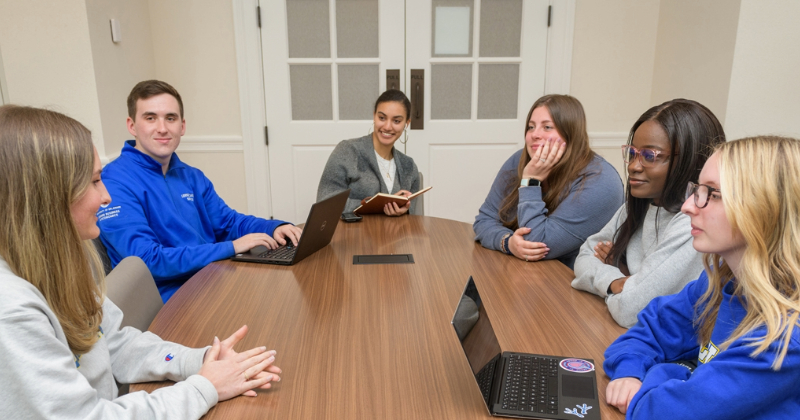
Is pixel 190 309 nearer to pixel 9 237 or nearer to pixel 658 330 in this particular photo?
pixel 9 237

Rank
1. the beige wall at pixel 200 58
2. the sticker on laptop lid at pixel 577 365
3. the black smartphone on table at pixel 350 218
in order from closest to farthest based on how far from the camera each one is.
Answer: the sticker on laptop lid at pixel 577 365
the black smartphone on table at pixel 350 218
the beige wall at pixel 200 58

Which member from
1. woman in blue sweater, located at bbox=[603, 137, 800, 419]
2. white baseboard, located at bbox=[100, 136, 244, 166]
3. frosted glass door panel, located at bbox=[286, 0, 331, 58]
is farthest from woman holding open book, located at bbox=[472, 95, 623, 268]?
white baseboard, located at bbox=[100, 136, 244, 166]

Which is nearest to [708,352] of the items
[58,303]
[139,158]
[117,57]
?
[58,303]

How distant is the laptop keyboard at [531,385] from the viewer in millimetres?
930

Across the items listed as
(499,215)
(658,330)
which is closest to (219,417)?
(658,330)

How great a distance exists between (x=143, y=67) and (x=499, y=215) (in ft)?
8.30

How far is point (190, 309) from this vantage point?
136cm

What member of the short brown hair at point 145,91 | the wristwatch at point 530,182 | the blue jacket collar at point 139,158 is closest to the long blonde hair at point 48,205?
the blue jacket collar at point 139,158

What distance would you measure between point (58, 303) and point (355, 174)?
72.0 inches

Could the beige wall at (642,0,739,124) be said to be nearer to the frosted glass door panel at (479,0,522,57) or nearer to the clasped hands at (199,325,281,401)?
the frosted glass door panel at (479,0,522,57)

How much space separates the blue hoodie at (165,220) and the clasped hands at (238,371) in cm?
76

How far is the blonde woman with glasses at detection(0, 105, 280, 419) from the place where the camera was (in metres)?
0.75

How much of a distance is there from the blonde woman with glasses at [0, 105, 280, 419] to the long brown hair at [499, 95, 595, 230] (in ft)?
4.08

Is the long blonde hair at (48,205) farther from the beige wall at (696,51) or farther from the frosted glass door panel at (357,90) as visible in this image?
the beige wall at (696,51)
